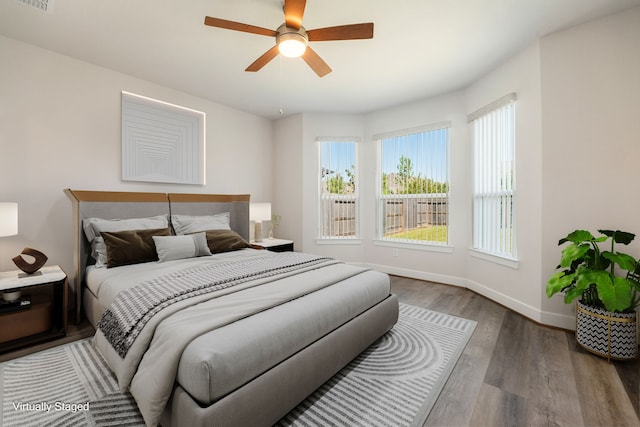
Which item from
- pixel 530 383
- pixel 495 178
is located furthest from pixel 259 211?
pixel 530 383

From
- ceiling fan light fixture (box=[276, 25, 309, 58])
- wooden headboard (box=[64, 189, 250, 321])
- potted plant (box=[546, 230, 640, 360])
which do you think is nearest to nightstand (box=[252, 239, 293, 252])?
wooden headboard (box=[64, 189, 250, 321])

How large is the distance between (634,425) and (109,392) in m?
2.95

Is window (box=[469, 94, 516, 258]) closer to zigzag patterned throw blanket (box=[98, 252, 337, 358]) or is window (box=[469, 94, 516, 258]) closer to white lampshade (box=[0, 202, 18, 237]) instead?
zigzag patterned throw blanket (box=[98, 252, 337, 358])

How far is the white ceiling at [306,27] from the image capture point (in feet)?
7.36

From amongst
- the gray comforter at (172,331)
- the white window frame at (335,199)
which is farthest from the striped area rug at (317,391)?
the white window frame at (335,199)

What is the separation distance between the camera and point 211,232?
336 cm

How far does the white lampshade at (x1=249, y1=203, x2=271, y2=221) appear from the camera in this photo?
4.12 meters

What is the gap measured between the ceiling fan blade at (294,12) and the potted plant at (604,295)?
270 cm

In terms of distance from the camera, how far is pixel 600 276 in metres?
2.06

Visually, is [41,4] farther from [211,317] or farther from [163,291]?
[211,317]

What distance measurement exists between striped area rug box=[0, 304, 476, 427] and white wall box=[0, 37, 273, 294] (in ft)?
4.13

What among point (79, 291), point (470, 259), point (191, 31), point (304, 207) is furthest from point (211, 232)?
point (470, 259)

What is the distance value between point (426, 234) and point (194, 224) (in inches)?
129

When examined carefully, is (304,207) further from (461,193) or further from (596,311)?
(596,311)
